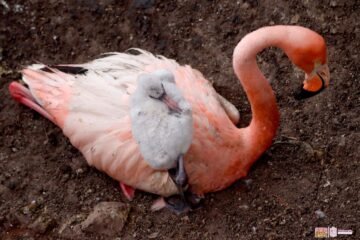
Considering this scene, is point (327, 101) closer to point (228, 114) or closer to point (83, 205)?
point (228, 114)

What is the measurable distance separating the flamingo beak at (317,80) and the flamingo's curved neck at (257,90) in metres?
0.23

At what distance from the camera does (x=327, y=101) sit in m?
4.99

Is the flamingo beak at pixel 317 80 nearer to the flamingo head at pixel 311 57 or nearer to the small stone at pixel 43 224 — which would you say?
the flamingo head at pixel 311 57

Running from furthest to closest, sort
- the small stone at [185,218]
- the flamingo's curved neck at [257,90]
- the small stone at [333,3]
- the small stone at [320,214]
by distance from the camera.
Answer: the small stone at [333,3]
the small stone at [185,218]
the small stone at [320,214]
the flamingo's curved neck at [257,90]

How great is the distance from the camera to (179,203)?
4590mm

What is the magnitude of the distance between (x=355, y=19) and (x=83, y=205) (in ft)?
8.10

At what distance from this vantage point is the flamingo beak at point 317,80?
4.25 m

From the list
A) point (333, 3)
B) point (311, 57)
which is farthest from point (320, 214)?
point (333, 3)

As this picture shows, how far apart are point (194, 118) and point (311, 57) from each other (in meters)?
0.83

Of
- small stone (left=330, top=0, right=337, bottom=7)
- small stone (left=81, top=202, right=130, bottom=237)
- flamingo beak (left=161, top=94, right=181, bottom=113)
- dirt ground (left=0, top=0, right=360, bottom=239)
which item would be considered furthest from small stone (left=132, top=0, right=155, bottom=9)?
small stone (left=81, top=202, right=130, bottom=237)

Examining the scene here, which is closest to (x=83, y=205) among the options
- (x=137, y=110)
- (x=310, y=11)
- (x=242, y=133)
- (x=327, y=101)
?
(x=137, y=110)

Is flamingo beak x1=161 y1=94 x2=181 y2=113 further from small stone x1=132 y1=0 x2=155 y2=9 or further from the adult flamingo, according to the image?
small stone x1=132 y1=0 x2=155 y2=9

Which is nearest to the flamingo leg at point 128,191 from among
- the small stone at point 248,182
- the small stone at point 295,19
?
the small stone at point 248,182

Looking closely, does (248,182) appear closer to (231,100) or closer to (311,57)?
(231,100)
